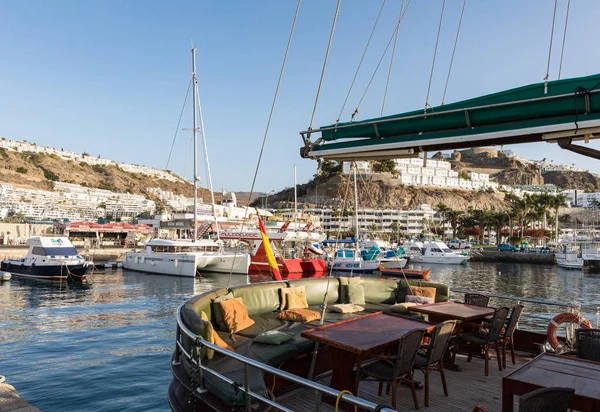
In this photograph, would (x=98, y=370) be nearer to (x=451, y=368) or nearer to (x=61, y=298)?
(x=451, y=368)

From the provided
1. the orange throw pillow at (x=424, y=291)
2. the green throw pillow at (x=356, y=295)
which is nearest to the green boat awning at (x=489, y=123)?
the green throw pillow at (x=356, y=295)

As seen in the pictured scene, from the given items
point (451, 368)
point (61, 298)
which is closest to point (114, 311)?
point (61, 298)

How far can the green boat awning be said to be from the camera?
4441mm

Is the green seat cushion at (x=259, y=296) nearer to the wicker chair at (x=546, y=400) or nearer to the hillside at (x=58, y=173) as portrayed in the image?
the wicker chair at (x=546, y=400)

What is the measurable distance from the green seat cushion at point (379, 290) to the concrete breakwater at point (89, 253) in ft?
118

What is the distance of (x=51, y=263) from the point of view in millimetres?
29844

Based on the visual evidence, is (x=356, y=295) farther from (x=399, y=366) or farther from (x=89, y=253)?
(x=89, y=253)

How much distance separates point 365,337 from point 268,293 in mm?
3798

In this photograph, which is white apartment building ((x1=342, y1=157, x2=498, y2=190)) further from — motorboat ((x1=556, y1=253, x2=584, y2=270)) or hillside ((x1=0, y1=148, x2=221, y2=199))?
hillside ((x1=0, y1=148, x2=221, y2=199))

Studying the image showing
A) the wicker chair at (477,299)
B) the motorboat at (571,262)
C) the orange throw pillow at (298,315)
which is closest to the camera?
the orange throw pillow at (298,315)

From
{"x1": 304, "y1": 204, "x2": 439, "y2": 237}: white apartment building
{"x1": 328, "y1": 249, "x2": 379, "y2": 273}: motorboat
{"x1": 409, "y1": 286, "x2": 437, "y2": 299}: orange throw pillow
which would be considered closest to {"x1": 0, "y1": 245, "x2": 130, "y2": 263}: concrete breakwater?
{"x1": 328, "y1": 249, "x2": 379, "y2": 273}: motorboat

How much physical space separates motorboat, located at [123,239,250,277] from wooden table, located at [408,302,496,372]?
89.9 feet

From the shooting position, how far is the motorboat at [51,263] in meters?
29.6

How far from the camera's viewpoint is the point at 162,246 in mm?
39406
